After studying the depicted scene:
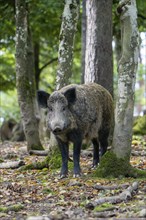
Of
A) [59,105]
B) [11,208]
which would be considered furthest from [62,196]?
[59,105]

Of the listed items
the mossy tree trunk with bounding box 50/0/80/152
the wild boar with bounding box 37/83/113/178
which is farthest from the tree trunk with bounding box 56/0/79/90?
the wild boar with bounding box 37/83/113/178

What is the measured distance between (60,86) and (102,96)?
0.96 meters

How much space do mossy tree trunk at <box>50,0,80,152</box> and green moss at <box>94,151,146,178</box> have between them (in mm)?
2091

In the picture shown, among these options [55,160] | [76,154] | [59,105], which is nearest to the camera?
[59,105]

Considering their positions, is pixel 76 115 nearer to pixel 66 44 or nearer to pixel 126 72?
pixel 126 72

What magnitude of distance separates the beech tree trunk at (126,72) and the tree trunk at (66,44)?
2.12m

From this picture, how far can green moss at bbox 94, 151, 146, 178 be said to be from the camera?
869 cm

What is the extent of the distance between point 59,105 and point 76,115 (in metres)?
0.49

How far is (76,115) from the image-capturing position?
9.51 m

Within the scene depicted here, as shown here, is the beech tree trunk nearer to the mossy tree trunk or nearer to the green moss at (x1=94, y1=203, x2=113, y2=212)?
the mossy tree trunk

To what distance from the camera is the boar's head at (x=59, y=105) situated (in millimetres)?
9055

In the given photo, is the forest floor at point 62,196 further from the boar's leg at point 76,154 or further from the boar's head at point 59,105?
the boar's head at point 59,105

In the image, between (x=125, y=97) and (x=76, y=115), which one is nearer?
(x=125, y=97)

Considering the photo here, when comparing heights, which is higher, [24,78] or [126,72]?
[24,78]
